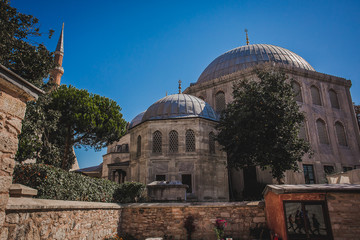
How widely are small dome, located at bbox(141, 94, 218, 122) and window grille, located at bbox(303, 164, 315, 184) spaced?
7.48 metres

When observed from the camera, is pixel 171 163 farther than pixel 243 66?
No

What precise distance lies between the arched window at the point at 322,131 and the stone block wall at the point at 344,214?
1387 centimetres

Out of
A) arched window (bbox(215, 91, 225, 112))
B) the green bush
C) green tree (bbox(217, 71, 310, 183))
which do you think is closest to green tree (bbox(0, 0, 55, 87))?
the green bush

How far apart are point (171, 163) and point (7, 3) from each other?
11.8 metres

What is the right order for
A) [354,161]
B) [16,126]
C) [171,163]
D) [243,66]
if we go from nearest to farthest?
[16,126], [171,163], [354,161], [243,66]

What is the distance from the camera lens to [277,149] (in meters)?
12.9

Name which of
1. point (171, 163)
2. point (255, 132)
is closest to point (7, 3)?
point (171, 163)

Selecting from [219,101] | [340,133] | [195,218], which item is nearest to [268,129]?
[195,218]

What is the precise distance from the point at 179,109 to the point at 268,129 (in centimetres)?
662

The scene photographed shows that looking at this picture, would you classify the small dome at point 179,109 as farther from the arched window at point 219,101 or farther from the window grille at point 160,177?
the window grille at point 160,177

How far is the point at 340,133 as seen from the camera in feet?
67.7

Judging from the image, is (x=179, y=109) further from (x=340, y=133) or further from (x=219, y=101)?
(x=340, y=133)

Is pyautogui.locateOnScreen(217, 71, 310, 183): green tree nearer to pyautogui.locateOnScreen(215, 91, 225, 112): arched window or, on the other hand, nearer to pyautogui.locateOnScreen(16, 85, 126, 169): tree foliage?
pyautogui.locateOnScreen(215, 91, 225, 112): arched window

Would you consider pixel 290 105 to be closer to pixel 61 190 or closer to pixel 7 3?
pixel 61 190
